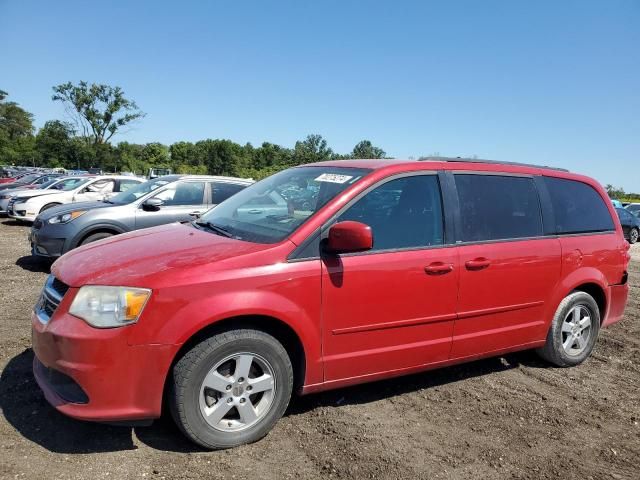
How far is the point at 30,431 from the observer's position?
9.86 ft

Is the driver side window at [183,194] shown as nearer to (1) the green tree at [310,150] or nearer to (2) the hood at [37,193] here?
(2) the hood at [37,193]

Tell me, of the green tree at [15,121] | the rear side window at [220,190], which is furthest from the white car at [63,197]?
the green tree at [15,121]

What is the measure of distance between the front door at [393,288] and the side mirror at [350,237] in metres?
0.14

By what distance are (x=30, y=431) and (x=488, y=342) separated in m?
3.26

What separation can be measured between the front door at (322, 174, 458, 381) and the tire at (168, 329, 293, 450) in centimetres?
38

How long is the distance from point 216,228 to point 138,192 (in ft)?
17.1

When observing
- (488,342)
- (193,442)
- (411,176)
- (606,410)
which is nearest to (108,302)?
(193,442)

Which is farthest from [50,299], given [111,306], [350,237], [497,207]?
[497,207]

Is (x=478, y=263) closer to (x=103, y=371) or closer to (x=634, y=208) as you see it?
(x=103, y=371)

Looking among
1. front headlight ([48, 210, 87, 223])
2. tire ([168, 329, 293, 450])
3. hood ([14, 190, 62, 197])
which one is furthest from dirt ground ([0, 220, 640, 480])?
hood ([14, 190, 62, 197])

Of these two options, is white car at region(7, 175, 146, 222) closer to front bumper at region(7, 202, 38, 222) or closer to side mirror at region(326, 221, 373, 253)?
front bumper at region(7, 202, 38, 222)

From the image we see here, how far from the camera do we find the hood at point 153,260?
2.80m

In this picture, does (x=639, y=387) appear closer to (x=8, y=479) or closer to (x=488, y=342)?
(x=488, y=342)

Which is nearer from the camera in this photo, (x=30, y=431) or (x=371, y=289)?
(x=30, y=431)
